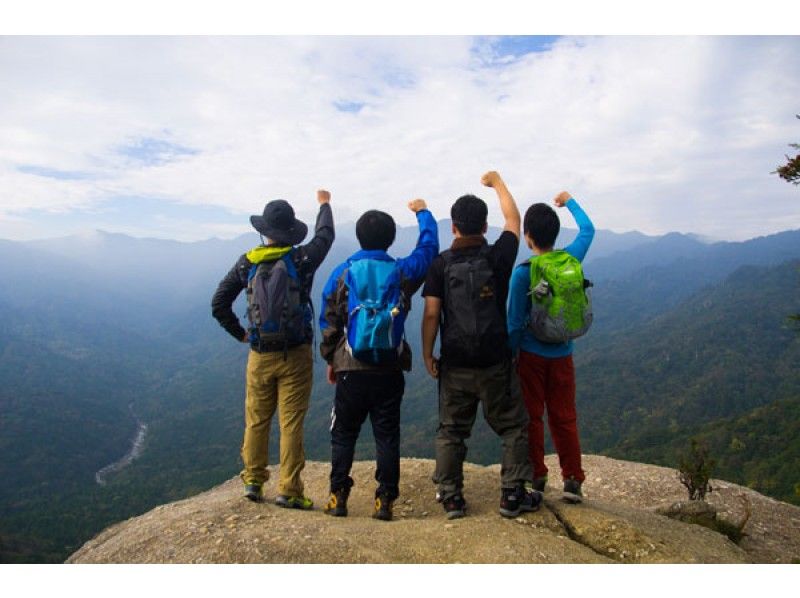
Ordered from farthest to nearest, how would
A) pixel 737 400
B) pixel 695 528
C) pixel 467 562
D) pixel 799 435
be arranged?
pixel 737 400, pixel 799 435, pixel 695 528, pixel 467 562

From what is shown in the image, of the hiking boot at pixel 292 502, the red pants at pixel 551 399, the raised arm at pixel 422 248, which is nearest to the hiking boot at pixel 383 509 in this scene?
the hiking boot at pixel 292 502

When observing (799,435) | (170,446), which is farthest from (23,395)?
(799,435)

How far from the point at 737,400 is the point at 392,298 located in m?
136

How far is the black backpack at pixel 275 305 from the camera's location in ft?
18.5

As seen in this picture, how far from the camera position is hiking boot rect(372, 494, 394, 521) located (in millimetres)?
5531

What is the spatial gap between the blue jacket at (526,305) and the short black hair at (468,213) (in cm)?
64

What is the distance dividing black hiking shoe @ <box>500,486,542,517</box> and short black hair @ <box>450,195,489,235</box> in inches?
101

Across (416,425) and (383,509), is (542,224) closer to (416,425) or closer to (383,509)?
(383,509)

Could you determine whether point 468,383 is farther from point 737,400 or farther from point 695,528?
point 737,400

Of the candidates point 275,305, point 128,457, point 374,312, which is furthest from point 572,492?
point 128,457

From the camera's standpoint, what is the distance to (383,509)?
5566mm

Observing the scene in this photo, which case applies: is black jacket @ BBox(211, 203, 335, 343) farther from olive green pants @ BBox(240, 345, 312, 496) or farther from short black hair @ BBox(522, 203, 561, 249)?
short black hair @ BBox(522, 203, 561, 249)

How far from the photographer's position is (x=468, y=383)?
512cm

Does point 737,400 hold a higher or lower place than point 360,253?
lower
